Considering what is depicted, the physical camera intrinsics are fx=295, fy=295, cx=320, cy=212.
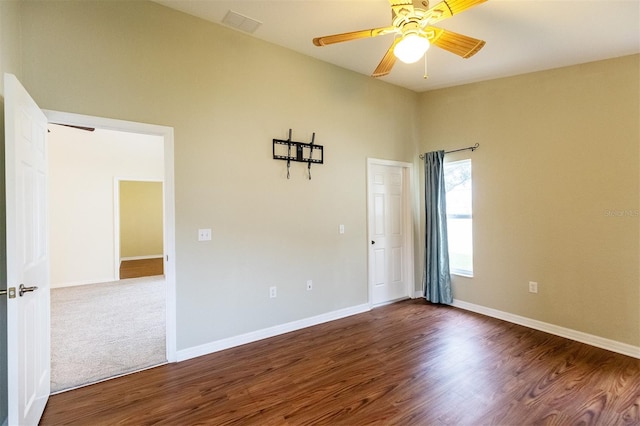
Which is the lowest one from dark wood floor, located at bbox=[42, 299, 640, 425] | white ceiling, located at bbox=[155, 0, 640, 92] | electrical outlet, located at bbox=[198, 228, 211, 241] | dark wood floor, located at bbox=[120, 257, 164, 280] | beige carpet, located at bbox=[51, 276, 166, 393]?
dark wood floor, located at bbox=[42, 299, 640, 425]

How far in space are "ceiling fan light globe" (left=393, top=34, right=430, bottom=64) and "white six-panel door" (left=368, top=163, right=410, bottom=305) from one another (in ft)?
7.32

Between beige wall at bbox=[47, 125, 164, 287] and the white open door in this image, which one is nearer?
the white open door

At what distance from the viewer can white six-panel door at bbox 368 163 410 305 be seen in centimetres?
417

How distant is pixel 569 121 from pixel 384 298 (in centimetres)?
305

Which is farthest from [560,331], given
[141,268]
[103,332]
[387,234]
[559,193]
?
[141,268]

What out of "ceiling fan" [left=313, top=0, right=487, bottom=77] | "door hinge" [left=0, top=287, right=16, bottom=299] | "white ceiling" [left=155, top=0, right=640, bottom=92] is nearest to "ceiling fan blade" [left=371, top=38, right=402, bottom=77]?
"ceiling fan" [left=313, top=0, right=487, bottom=77]

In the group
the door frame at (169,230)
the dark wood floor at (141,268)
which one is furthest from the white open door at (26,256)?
the dark wood floor at (141,268)

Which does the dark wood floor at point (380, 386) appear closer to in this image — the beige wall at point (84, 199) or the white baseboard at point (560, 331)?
the white baseboard at point (560, 331)

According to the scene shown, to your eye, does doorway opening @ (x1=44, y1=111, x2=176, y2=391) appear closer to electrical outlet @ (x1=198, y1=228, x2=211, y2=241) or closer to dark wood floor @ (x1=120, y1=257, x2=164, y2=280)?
dark wood floor @ (x1=120, y1=257, x2=164, y2=280)

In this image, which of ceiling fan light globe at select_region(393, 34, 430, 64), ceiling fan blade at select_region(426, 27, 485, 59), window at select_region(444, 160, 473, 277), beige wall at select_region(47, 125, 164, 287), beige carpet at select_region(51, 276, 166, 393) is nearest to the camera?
ceiling fan light globe at select_region(393, 34, 430, 64)

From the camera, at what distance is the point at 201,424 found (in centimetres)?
195

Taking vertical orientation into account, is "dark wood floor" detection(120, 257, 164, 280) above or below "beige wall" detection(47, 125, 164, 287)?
below

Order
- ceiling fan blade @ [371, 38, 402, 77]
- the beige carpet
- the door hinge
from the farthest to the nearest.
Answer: the beige carpet
ceiling fan blade @ [371, 38, 402, 77]
the door hinge

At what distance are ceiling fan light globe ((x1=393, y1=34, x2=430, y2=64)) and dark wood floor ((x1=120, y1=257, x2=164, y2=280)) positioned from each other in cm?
661
